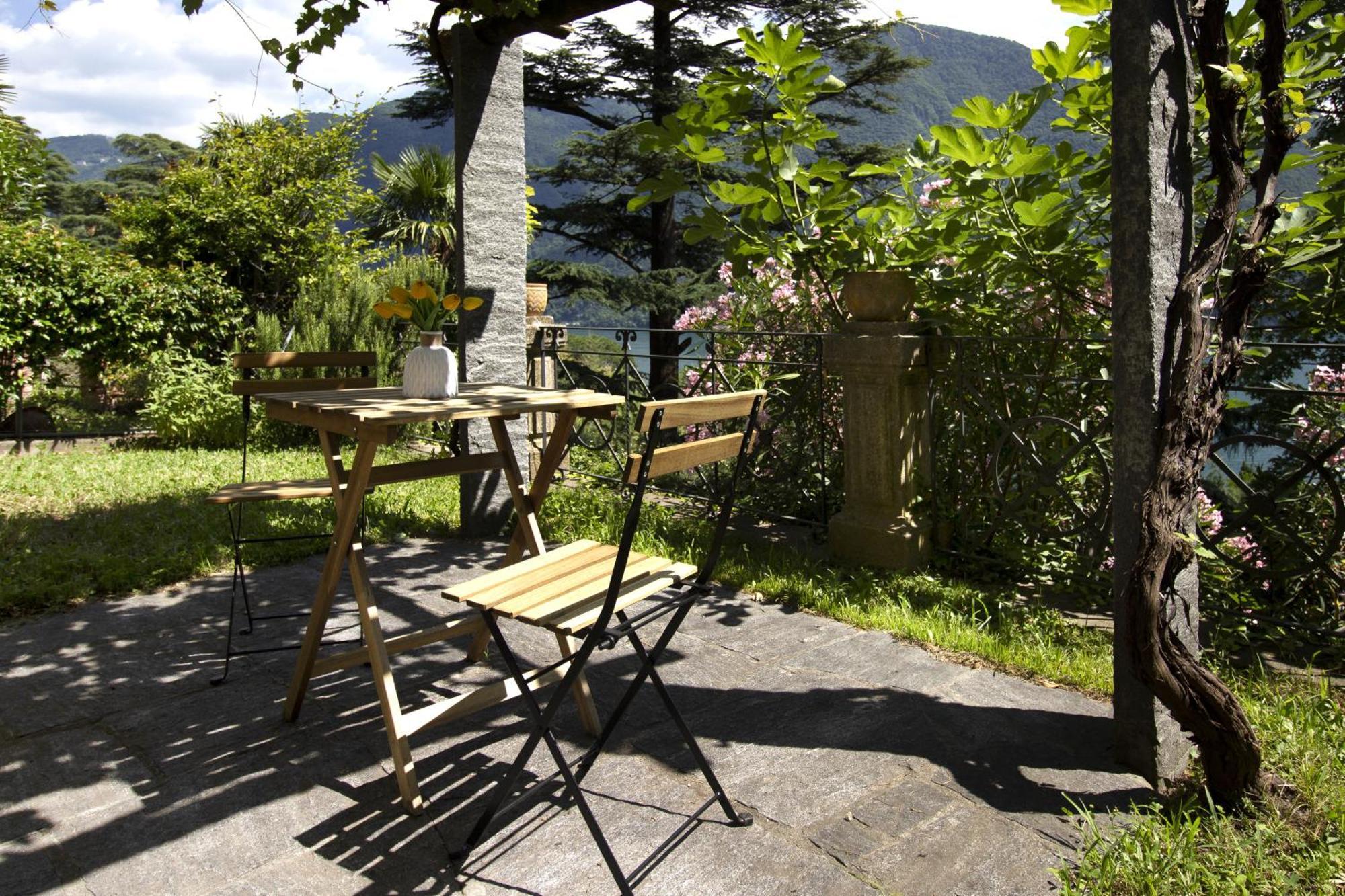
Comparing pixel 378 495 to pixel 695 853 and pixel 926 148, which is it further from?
pixel 695 853

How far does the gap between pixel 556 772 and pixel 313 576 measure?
242cm

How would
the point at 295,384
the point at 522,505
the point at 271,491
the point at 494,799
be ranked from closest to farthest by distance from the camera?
1. the point at 494,799
2. the point at 522,505
3. the point at 271,491
4. the point at 295,384

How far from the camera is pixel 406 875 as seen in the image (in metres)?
2.15

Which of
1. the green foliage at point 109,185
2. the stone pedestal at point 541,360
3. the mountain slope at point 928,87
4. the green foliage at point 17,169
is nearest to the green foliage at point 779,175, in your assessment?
the stone pedestal at point 541,360

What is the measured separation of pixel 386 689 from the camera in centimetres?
256

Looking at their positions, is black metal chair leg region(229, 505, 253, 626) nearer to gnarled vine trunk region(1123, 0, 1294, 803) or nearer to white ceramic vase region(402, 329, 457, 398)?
white ceramic vase region(402, 329, 457, 398)

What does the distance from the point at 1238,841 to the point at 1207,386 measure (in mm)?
1083

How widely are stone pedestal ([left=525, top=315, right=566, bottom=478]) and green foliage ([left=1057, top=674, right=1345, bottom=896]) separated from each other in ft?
15.4

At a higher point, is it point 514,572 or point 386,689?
point 514,572

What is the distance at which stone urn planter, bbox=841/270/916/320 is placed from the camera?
13.7 ft

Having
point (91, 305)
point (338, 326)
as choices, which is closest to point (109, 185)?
point (91, 305)

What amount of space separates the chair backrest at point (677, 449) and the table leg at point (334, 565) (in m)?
0.96

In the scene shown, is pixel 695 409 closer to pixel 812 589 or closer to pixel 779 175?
pixel 812 589

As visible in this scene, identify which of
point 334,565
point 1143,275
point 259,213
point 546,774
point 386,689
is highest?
point 259,213
